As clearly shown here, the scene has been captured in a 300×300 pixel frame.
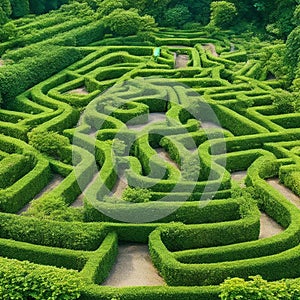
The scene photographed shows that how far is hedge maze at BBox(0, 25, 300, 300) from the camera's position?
22.6m

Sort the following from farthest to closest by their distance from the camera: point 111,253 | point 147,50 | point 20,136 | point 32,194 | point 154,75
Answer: point 147,50, point 154,75, point 20,136, point 32,194, point 111,253

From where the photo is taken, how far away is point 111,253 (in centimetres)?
2323

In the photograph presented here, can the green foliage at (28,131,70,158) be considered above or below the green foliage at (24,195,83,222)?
above

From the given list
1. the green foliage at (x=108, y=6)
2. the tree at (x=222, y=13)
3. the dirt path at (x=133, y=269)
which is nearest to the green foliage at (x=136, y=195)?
the dirt path at (x=133, y=269)

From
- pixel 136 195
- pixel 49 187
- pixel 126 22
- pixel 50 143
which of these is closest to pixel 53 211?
pixel 136 195

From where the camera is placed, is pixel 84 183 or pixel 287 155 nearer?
pixel 84 183

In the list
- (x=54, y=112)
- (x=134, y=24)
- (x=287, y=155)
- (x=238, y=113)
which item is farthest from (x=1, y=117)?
(x=134, y=24)

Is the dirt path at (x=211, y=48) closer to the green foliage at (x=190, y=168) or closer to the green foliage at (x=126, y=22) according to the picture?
→ the green foliage at (x=126, y=22)

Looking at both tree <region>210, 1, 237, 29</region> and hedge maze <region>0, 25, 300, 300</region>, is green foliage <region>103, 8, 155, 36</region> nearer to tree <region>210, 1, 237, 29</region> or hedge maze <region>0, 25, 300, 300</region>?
tree <region>210, 1, 237, 29</region>

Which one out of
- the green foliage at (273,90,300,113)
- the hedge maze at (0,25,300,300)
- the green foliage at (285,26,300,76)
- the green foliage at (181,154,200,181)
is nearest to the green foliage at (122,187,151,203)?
the hedge maze at (0,25,300,300)

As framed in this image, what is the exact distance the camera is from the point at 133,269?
75.4 ft

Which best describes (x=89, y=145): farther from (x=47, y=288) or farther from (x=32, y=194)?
(x=47, y=288)

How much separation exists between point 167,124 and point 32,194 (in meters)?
10.5

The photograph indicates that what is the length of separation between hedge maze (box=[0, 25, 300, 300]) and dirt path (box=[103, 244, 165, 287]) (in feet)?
1.32
